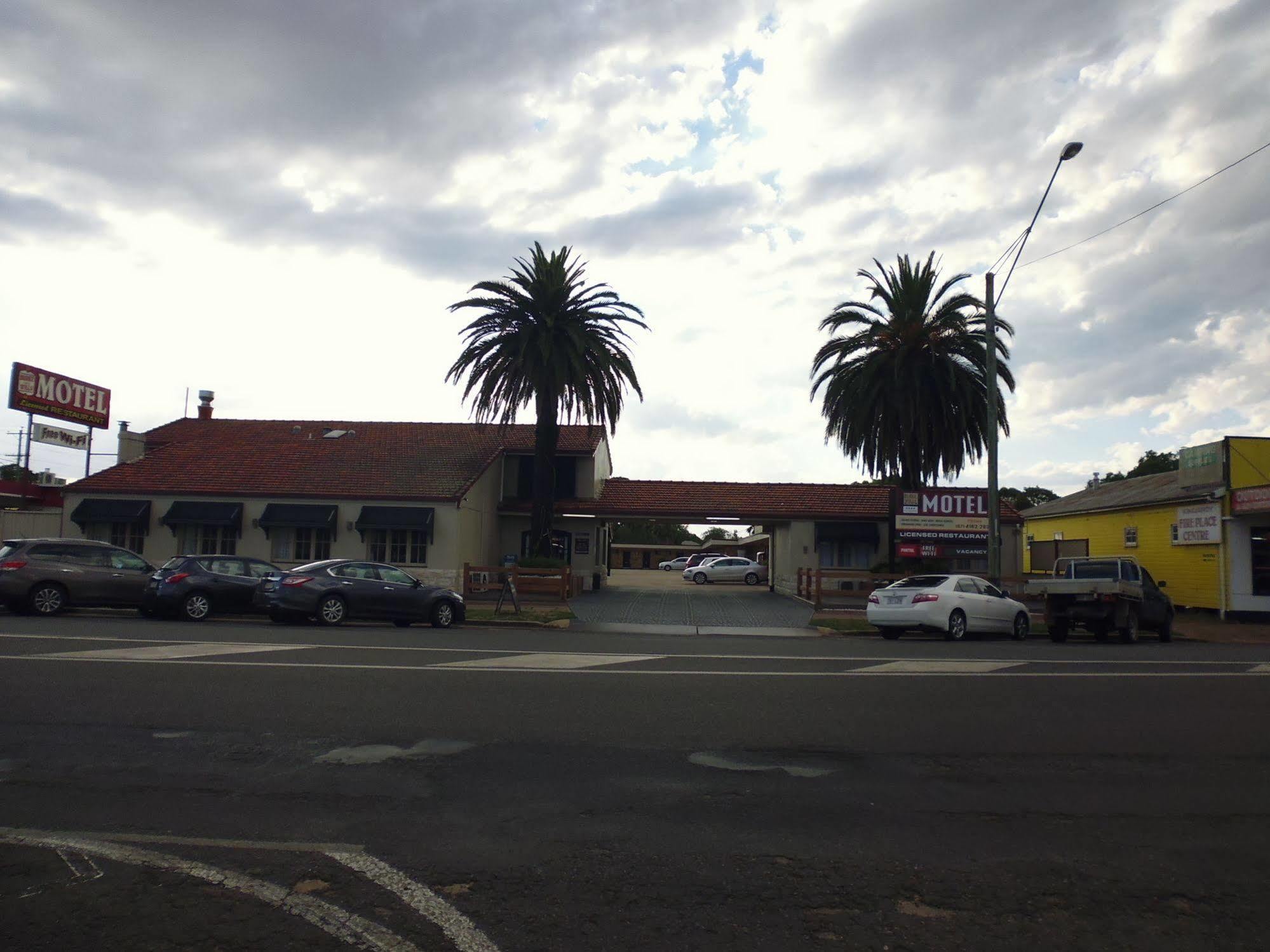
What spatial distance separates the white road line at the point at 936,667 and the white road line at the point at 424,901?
849 centimetres

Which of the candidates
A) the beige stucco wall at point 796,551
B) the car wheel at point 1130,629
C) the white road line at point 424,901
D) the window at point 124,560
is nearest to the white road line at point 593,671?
the white road line at point 424,901

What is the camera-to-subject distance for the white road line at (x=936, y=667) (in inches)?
492

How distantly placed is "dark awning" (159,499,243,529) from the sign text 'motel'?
8.20 meters

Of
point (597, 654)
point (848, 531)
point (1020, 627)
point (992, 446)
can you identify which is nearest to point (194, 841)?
point (597, 654)

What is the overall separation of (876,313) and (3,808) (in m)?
30.6

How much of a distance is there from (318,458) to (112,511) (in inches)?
263

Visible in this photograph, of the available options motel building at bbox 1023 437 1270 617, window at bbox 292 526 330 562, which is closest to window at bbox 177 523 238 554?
window at bbox 292 526 330 562

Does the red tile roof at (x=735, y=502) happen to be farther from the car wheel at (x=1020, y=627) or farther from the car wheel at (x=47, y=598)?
the car wheel at (x=47, y=598)

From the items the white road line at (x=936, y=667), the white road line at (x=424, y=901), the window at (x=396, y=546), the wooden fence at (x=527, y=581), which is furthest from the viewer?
the window at (x=396, y=546)

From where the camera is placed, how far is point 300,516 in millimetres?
30516

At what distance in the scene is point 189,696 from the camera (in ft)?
30.3

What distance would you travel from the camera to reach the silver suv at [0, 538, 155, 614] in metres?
18.2

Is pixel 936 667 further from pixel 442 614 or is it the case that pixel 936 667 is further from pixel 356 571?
pixel 356 571

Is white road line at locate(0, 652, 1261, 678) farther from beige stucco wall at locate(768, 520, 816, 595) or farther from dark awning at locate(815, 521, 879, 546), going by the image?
dark awning at locate(815, 521, 879, 546)
